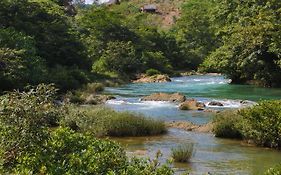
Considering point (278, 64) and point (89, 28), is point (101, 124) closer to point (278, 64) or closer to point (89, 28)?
point (278, 64)

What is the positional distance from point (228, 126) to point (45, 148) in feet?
42.5

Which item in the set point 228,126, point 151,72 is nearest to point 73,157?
point 228,126

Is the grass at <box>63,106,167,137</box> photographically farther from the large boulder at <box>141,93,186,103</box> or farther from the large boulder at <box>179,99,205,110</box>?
the large boulder at <box>141,93,186,103</box>

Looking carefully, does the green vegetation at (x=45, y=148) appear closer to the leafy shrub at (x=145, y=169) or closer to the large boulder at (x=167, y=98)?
the leafy shrub at (x=145, y=169)

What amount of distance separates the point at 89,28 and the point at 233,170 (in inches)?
2450

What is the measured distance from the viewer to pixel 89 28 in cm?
7600

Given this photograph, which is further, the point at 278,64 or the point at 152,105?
the point at 278,64

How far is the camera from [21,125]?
36.6 feet

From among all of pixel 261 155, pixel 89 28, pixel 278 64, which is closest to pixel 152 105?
pixel 261 155

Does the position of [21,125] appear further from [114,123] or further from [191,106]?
[191,106]

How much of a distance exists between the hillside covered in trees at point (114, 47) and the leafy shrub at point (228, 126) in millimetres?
19026

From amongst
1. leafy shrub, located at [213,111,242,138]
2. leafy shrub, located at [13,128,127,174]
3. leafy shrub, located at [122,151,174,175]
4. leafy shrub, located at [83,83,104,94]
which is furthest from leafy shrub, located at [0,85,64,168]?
leafy shrub, located at [83,83,104,94]

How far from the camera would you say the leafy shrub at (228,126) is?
862 inches

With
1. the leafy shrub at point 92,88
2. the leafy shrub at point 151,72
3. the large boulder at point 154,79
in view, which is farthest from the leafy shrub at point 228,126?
the leafy shrub at point 151,72
